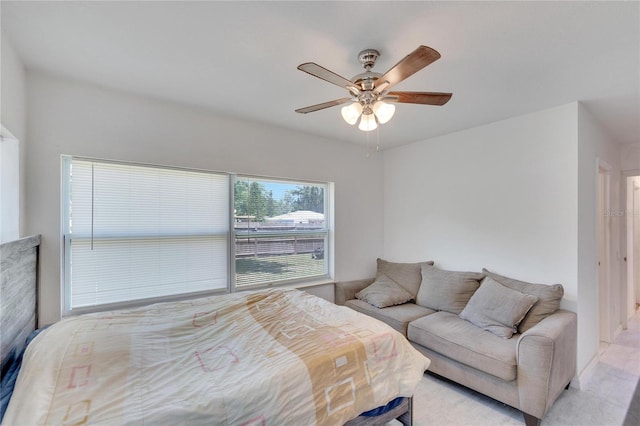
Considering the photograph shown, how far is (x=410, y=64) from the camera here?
1350 millimetres

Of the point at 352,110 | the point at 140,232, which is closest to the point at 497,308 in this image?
the point at 352,110

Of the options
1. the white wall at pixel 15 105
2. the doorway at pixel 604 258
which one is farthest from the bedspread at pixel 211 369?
the doorway at pixel 604 258

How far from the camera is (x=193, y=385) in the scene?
1.31 m

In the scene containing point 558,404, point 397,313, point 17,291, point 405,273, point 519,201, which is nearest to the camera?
point 17,291

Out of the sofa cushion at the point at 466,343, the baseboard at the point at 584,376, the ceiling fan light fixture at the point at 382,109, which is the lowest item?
the baseboard at the point at 584,376

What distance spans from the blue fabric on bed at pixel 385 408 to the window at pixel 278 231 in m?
1.79

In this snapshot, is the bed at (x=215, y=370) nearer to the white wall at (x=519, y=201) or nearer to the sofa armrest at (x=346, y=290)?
the sofa armrest at (x=346, y=290)

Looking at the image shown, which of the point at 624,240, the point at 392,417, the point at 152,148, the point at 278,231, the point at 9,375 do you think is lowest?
the point at 392,417

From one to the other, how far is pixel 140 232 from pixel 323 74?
81.8 inches

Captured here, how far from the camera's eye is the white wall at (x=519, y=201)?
247 cm

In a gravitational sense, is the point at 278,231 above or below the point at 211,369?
above

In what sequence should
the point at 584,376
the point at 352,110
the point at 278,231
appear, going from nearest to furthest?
the point at 352,110 → the point at 584,376 → the point at 278,231

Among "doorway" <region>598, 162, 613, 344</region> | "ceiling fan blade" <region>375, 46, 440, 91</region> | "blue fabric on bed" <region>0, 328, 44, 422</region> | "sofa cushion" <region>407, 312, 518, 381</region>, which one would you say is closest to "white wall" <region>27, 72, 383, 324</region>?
"blue fabric on bed" <region>0, 328, 44, 422</region>

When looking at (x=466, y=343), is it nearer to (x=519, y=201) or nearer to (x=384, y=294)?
(x=384, y=294)
